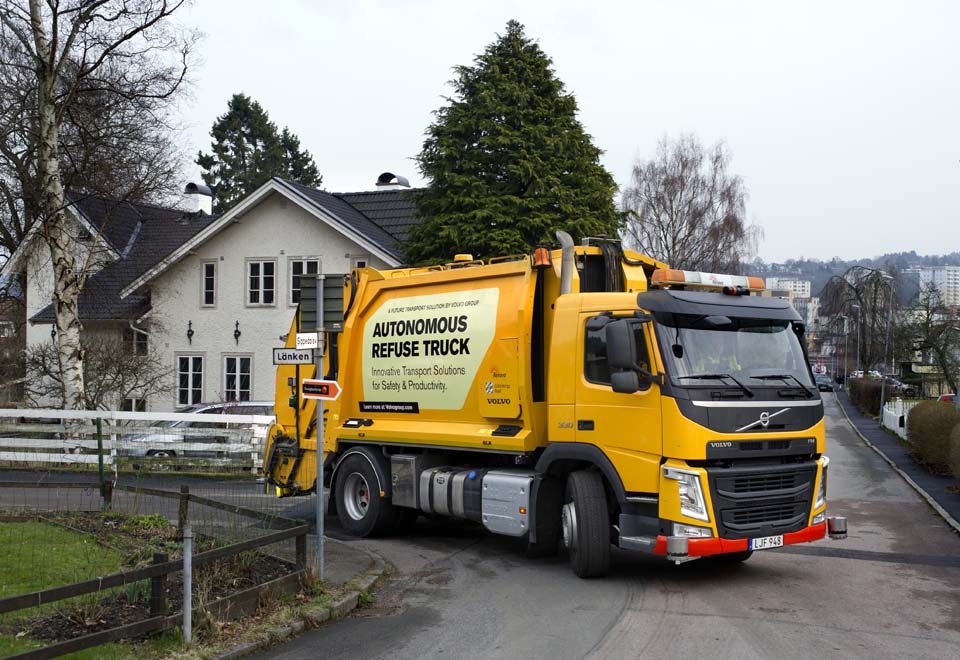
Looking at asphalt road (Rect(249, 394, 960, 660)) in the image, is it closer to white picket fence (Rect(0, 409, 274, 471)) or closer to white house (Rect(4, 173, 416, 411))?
white picket fence (Rect(0, 409, 274, 471))

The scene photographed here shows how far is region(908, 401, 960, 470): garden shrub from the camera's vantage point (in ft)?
68.3

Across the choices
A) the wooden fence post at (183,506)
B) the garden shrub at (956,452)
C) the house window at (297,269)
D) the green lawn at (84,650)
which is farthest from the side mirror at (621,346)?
the house window at (297,269)

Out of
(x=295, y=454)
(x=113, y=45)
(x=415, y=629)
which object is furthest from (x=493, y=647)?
(x=113, y=45)

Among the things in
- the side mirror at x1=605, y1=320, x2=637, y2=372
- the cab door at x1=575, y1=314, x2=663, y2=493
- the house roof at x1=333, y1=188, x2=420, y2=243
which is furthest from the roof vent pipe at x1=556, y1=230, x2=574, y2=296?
the house roof at x1=333, y1=188, x2=420, y2=243

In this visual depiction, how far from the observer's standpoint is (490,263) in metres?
12.1

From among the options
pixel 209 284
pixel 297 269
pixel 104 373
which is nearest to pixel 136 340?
pixel 209 284

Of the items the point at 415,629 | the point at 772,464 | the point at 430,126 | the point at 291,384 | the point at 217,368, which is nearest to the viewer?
the point at 415,629

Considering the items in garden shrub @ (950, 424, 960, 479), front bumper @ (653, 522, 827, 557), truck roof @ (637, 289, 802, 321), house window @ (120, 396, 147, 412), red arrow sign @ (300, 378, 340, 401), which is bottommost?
front bumper @ (653, 522, 827, 557)

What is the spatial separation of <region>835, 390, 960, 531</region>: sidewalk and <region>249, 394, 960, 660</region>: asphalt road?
11.7 ft

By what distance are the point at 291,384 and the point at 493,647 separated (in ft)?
25.0

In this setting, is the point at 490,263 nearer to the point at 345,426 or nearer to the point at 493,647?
the point at 345,426

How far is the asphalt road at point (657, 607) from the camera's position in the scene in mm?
7480

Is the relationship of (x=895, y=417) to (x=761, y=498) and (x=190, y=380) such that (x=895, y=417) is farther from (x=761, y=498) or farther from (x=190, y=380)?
(x=761, y=498)

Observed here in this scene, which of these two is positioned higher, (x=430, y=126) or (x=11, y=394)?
(x=430, y=126)
